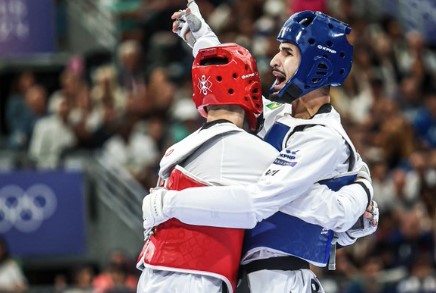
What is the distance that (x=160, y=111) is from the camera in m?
15.8

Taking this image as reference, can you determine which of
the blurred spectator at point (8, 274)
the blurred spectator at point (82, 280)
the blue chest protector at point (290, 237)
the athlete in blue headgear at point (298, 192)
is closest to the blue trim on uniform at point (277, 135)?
the athlete in blue headgear at point (298, 192)

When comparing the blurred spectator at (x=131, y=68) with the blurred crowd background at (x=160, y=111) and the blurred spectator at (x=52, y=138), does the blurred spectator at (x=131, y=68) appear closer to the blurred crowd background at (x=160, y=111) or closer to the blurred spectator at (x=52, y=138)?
the blurred crowd background at (x=160, y=111)

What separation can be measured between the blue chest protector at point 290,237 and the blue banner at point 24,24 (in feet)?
35.4

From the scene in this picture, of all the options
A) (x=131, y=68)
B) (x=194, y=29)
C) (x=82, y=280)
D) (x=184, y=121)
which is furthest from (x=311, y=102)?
(x=131, y=68)

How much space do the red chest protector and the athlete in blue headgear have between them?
98 mm

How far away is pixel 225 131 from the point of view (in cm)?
683

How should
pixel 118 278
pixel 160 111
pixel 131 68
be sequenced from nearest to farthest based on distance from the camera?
1. pixel 118 278
2. pixel 160 111
3. pixel 131 68

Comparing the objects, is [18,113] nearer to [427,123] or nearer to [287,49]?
[427,123]

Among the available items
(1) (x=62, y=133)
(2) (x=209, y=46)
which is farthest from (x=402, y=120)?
(2) (x=209, y=46)

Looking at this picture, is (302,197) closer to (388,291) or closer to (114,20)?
(388,291)

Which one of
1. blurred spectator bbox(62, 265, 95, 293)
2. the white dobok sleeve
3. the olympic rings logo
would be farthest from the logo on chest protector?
the olympic rings logo

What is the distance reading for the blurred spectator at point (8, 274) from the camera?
14.2 meters

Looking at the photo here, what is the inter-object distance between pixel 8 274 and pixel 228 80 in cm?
802

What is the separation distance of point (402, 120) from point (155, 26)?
12.9ft
